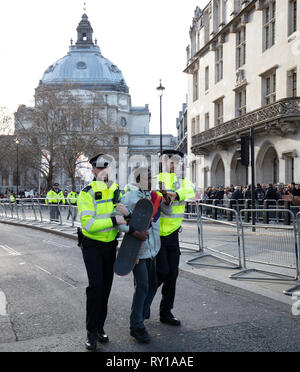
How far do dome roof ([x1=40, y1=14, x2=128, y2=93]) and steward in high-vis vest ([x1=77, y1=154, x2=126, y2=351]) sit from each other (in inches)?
4624

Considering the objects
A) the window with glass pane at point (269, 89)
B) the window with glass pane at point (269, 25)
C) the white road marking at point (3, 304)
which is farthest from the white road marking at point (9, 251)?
the window with glass pane at point (269, 25)

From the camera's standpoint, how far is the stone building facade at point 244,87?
25141 millimetres

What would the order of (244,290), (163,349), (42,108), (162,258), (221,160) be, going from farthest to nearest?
(42,108), (221,160), (244,290), (162,258), (163,349)

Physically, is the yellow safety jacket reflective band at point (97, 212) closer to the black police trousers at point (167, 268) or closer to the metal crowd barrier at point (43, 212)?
the black police trousers at point (167, 268)

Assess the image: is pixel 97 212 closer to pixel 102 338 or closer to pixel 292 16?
pixel 102 338

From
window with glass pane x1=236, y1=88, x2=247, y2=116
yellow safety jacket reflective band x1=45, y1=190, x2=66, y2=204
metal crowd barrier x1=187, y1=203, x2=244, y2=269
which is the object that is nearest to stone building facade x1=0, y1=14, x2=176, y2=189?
window with glass pane x1=236, y1=88, x2=247, y2=116

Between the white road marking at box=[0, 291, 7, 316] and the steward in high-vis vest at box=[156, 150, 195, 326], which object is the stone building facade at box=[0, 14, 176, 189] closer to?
the white road marking at box=[0, 291, 7, 316]

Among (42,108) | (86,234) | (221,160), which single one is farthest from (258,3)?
(42,108)

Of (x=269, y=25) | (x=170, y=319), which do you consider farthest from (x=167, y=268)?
(x=269, y=25)

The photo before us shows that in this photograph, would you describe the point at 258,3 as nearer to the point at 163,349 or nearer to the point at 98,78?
the point at 163,349

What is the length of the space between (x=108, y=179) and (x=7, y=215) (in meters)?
25.2

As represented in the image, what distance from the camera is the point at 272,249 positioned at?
27.2 feet

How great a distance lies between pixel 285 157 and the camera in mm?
25844

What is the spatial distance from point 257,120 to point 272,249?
66.3 feet
